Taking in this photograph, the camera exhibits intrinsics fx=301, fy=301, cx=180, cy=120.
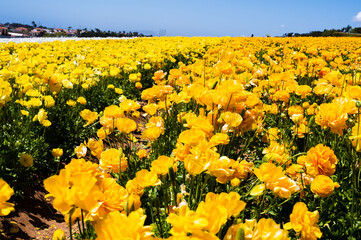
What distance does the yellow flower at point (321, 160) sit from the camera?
1470mm

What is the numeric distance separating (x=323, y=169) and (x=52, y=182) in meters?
1.26

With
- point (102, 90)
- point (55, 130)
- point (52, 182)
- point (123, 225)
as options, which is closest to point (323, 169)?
point (123, 225)

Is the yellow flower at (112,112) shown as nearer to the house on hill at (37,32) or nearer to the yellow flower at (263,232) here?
the yellow flower at (263,232)

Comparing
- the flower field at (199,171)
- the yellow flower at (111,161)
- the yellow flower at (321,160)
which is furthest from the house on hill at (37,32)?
the yellow flower at (321,160)

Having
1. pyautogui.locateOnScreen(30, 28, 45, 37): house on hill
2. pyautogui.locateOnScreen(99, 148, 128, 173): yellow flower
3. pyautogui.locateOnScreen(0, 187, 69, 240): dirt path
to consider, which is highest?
pyautogui.locateOnScreen(30, 28, 45, 37): house on hill

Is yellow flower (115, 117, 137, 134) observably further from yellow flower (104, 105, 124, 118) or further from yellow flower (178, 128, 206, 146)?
yellow flower (178, 128, 206, 146)

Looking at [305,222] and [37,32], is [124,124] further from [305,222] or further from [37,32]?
[37,32]

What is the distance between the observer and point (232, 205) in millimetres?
914

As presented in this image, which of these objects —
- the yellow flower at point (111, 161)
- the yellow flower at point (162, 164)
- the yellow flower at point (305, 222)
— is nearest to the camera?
the yellow flower at point (305, 222)

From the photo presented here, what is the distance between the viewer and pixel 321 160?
Result: 1.47 m

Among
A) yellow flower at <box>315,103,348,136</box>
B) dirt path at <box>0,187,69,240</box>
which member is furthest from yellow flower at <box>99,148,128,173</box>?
dirt path at <box>0,187,69,240</box>

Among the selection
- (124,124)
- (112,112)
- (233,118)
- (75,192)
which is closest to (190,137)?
(233,118)

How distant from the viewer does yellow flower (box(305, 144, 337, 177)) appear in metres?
1.47

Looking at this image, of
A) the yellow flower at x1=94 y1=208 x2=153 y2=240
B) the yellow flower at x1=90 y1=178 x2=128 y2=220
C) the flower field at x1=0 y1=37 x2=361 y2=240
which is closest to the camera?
the yellow flower at x1=94 y1=208 x2=153 y2=240
